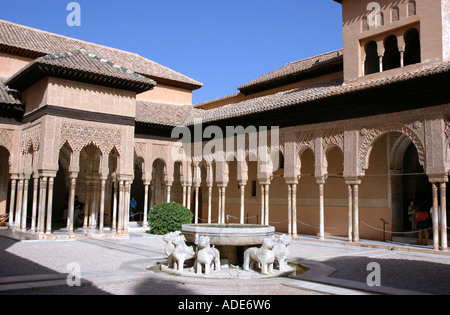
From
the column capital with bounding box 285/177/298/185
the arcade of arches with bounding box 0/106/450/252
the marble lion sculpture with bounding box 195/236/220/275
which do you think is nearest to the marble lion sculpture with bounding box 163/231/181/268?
the marble lion sculpture with bounding box 195/236/220/275

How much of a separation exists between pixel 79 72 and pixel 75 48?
29.1 ft

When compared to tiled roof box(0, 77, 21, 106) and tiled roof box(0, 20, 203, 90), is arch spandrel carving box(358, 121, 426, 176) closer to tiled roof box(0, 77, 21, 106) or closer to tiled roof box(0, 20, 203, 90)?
tiled roof box(0, 77, 21, 106)

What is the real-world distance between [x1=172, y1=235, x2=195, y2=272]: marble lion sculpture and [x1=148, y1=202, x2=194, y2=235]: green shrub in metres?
8.45

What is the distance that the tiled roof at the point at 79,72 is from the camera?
1458 cm

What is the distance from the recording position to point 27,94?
1692cm

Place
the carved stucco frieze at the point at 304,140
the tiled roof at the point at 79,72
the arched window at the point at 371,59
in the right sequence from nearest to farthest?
1. the tiled roof at the point at 79,72
2. the arched window at the point at 371,59
3. the carved stucco frieze at the point at 304,140

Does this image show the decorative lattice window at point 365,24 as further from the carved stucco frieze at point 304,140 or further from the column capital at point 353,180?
the column capital at point 353,180

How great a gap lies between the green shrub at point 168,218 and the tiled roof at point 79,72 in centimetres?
485

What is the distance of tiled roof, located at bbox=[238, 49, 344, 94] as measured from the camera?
1900 centimetres

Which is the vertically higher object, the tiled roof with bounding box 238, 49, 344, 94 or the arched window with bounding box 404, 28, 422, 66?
the tiled roof with bounding box 238, 49, 344, 94

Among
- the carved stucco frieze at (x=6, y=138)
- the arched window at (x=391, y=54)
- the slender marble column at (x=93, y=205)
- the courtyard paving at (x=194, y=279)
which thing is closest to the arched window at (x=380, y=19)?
the arched window at (x=391, y=54)

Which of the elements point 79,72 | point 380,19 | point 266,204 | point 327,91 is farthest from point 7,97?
point 380,19
